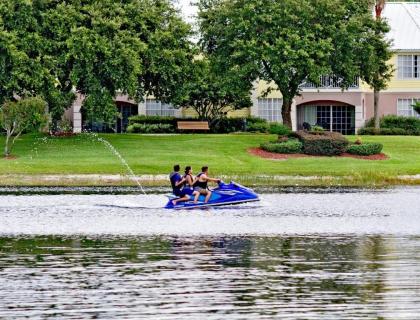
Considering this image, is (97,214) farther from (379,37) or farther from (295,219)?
(379,37)

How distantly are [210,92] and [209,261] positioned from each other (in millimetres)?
53156

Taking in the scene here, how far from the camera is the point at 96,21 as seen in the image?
221 ft

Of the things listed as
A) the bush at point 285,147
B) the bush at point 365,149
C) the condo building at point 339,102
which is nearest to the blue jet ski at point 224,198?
Result: the bush at point 285,147

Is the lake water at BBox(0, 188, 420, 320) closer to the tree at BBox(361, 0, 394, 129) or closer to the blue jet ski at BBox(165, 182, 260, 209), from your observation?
the blue jet ski at BBox(165, 182, 260, 209)

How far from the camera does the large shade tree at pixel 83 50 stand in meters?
66.4

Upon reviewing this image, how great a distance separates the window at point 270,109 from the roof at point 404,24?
9750 mm

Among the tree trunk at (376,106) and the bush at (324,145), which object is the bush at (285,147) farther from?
the tree trunk at (376,106)

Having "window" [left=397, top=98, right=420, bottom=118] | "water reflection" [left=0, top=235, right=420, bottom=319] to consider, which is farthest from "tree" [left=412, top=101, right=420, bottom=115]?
"water reflection" [left=0, top=235, right=420, bottom=319]

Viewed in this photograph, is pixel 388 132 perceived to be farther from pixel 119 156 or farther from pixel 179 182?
pixel 179 182

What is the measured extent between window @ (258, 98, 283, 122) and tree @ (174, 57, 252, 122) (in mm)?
3776

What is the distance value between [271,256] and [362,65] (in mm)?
46118

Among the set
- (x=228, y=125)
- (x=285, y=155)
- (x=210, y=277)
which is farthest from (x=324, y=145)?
(x=210, y=277)

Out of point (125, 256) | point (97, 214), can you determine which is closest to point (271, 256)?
point (125, 256)

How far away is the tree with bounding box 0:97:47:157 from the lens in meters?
61.5
